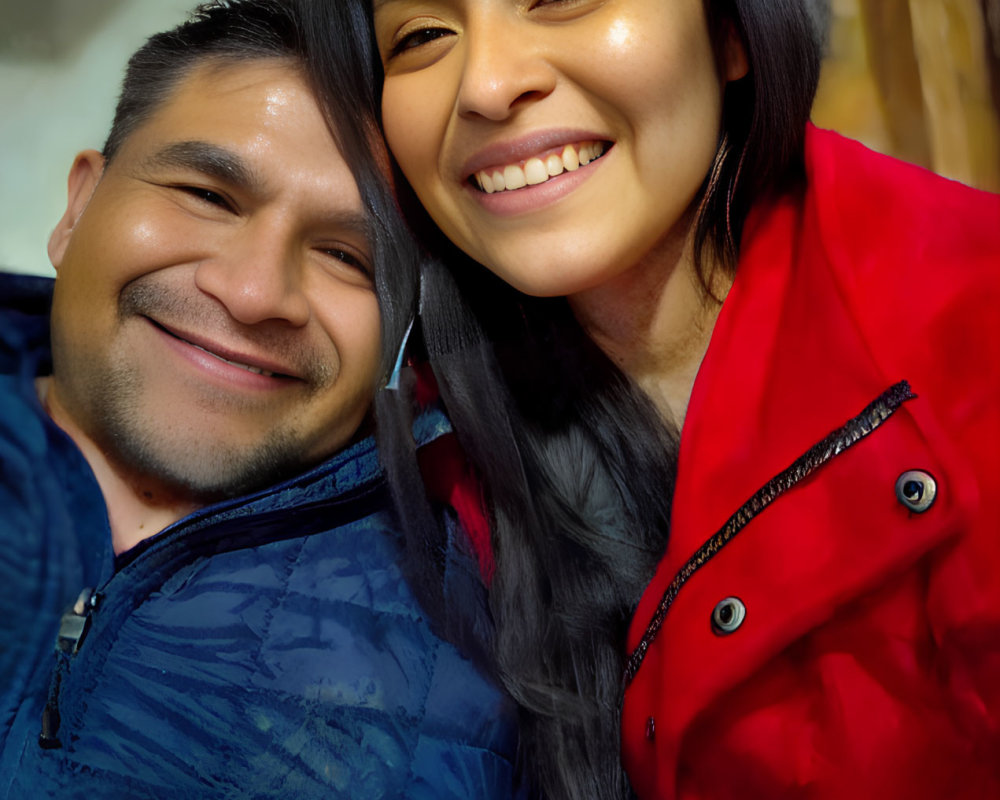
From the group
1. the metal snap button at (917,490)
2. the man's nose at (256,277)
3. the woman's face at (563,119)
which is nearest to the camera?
the metal snap button at (917,490)

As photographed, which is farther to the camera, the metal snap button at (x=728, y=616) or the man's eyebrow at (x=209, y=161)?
the man's eyebrow at (x=209, y=161)

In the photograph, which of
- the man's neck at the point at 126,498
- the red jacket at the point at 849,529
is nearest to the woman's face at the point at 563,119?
the red jacket at the point at 849,529

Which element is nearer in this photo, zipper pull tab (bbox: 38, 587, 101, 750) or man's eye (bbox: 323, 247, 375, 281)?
zipper pull tab (bbox: 38, 587, 101, 750)

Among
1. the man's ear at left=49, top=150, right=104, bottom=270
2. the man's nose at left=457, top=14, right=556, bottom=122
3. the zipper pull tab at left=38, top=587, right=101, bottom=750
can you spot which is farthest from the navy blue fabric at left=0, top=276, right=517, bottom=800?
the man's nose at left=457, top=14, right=556, bottom=122

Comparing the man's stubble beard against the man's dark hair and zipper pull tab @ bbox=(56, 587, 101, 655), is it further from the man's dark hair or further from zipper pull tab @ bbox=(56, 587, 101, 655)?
the man's dark hair

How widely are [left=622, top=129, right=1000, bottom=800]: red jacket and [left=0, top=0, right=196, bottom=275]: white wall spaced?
62cm

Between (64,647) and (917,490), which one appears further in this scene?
(64,647)

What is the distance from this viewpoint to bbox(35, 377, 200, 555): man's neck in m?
0.72

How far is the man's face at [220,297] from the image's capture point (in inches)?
28.3

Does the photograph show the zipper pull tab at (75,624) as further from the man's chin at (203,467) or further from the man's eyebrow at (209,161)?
the man's eyebrow at (209,161)

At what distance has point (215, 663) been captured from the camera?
0.67m

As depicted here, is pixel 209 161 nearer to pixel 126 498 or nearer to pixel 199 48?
pixel 199 48

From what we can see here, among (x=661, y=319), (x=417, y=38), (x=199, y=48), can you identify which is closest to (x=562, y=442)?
(x=661, y=319)

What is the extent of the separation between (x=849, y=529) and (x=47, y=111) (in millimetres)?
759
